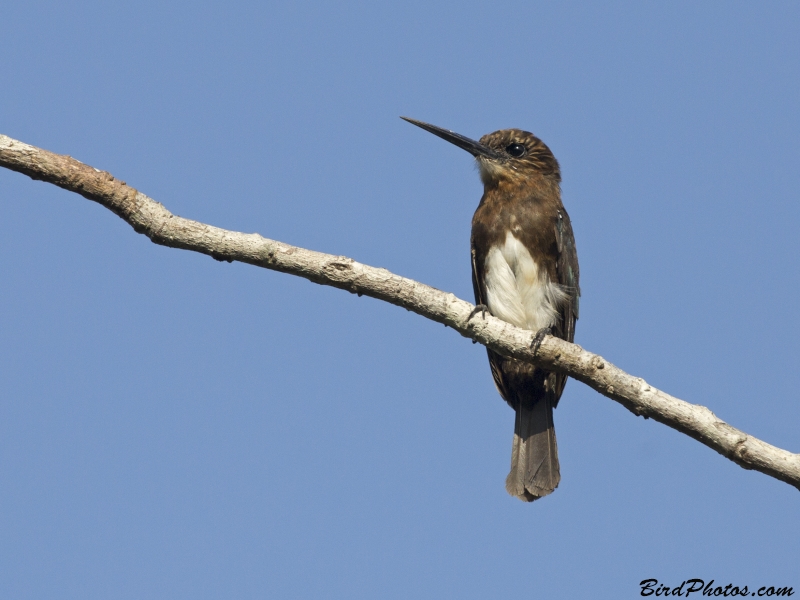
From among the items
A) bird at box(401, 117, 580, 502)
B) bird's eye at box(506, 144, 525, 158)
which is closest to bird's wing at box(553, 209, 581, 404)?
bird at box(401, 117, 580, 502)

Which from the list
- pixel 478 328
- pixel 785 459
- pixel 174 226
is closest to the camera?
pixel 785 459

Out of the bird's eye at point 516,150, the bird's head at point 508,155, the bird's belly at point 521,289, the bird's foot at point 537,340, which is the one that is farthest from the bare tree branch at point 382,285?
the bird's eye at point 516,150

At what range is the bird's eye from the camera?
6.61 m

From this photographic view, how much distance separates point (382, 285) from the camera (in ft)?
13.3

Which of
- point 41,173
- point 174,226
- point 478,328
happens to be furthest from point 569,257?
point 41,173

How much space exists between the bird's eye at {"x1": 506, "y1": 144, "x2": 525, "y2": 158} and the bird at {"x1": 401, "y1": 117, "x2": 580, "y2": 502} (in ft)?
0.61

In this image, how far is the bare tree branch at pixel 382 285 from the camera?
12.0 ft

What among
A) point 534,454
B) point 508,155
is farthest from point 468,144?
point 534,454

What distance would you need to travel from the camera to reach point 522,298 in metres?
5.98

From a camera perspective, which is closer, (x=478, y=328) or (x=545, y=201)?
(x=478, y=328)

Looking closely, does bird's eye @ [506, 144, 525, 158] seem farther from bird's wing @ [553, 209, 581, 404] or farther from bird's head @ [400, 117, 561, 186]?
bird's wing @ [553, 209, 581, 404]

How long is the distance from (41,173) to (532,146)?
392cm

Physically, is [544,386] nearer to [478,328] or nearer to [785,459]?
[478,328]

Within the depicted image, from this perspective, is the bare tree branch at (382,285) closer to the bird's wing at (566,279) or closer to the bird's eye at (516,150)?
the bird's wing at (566,279)
